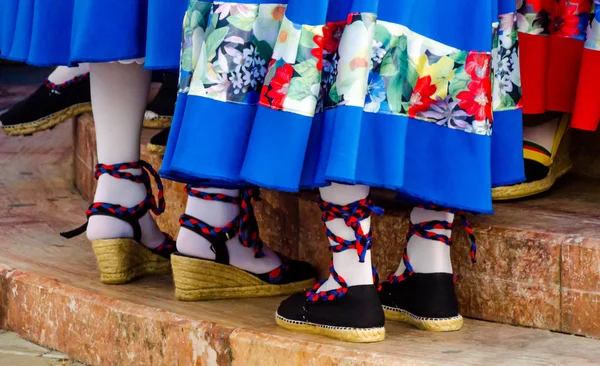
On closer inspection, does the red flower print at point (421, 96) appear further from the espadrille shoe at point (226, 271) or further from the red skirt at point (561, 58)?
the red skirt at point (561, 58)

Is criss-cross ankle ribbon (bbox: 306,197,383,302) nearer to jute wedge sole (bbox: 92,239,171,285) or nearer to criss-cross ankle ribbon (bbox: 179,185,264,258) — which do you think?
criss-cross ankle ribbon (bbox: 179,185,264,258)

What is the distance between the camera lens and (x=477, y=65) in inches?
62.2

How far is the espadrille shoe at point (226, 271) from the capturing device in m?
1.82

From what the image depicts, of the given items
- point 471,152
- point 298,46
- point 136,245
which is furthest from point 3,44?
point 471,152

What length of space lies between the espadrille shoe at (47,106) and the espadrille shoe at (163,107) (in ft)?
0.61

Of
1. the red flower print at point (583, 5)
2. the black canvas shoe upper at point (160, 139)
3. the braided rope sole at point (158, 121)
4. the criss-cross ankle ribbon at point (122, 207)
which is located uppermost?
the red flower print at point (583, 5)

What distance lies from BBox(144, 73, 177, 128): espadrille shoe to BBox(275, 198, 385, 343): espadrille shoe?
1.00m

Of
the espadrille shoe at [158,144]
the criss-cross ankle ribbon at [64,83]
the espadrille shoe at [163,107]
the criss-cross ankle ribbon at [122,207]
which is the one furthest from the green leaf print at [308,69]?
the criss-cross ankle ribbon at [64,83]

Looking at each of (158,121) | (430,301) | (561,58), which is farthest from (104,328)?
(561,58)

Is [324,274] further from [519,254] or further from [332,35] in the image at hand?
[332,35]

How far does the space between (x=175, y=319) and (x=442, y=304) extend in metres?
0.46

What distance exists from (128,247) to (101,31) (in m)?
0.43

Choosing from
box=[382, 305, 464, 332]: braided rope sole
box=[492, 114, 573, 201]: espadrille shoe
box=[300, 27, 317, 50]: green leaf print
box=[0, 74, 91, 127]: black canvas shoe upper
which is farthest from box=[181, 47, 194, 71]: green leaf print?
box=[0, 74, 91, 127]: black canvas shoe upper

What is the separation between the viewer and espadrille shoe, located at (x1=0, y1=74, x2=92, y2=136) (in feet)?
8.50
